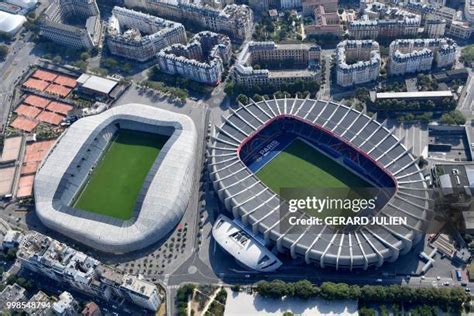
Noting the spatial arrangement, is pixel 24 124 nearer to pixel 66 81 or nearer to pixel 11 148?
pixel 11 148

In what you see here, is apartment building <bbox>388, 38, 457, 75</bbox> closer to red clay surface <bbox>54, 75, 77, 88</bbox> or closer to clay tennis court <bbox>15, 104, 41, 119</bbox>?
red clay surface <bbox>54, 75, 77, 88</bbox>

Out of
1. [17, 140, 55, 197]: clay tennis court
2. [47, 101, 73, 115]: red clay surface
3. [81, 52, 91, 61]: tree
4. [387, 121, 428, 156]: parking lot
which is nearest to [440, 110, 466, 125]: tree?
[387, 121, 428, 156]: parking lot

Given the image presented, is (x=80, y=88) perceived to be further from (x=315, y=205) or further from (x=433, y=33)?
(x=433, y=33)

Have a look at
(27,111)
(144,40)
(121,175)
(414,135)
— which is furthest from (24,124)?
(414,135)

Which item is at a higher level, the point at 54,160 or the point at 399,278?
the point at 54,160

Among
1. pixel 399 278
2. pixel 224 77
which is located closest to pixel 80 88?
pixel 224 77

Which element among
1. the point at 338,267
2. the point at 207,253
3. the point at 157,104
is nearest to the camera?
the point at 338,267

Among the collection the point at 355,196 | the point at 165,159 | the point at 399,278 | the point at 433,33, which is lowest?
the point at 399,278
